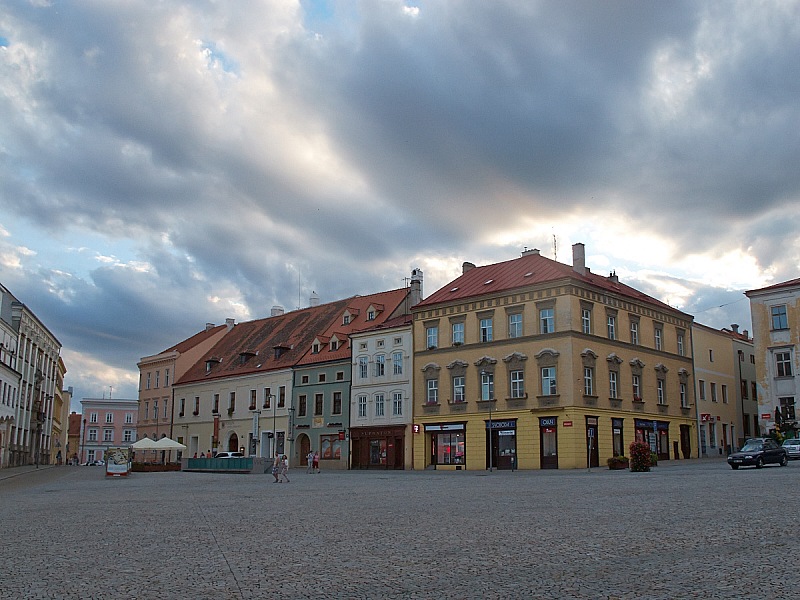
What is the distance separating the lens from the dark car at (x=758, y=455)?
37719 millimetres

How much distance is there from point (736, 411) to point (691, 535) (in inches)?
2332

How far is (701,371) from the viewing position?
6156cm

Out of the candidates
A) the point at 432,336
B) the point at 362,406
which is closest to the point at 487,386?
the point at 432,336

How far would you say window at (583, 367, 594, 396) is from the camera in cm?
5003

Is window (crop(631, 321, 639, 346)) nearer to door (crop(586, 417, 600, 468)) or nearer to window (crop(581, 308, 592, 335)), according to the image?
window (crop(581, 308, 592, 335))

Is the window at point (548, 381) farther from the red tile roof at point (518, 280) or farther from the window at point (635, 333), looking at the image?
the window at point (635, 333)

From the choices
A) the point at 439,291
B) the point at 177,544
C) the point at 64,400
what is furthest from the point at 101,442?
the point at 177,544

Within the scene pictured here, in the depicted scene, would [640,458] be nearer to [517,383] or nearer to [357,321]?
[517,383]

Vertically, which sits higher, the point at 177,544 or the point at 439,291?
the point at 439,291

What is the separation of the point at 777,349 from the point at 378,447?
30575 millimetres

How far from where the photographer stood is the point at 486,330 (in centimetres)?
5453

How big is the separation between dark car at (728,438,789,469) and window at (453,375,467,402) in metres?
20.3

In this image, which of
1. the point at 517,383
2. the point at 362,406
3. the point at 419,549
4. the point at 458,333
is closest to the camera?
the point at 419,549

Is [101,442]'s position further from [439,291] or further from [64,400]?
[439,291]
